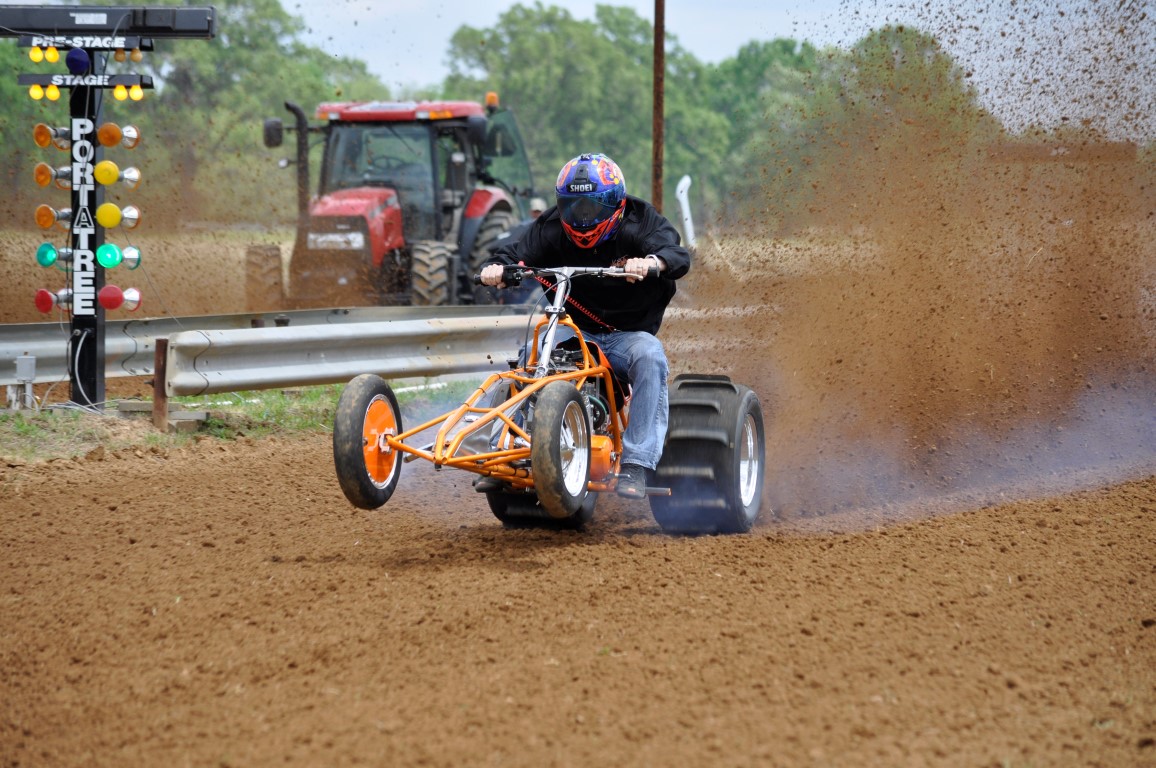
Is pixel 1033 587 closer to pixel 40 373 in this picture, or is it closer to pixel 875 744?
pixel 875 744

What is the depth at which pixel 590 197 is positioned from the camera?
6484mm

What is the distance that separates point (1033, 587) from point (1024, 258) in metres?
4.89

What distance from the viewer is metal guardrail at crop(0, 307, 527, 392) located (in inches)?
358

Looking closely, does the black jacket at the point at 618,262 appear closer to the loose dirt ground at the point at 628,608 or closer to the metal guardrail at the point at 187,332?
the loose dirt ground at the point at 628,608

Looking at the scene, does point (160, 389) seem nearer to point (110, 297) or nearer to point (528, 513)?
point (110, 297)

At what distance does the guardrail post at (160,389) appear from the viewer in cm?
884

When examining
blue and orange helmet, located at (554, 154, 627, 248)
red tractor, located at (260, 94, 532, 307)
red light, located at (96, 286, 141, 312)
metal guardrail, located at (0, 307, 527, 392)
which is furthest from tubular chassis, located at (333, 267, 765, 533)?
red tractor, located at (260, 94, 532, 307)

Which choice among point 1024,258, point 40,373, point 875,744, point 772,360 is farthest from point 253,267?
point 875,744

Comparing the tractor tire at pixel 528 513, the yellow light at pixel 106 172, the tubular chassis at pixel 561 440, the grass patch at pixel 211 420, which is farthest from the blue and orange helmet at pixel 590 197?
the yellow light at pixel 106 172

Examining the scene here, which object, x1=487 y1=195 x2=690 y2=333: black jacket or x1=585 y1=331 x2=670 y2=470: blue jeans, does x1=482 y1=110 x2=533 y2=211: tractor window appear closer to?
x1=487 y1=195 x2=690 y2=333: black jacket

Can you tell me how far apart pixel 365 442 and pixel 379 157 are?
37.1 ft

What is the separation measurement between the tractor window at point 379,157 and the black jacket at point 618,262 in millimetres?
9404

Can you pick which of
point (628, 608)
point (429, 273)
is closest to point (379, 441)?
point (628, 608)

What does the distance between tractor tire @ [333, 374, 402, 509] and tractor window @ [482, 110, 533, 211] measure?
415 inches
